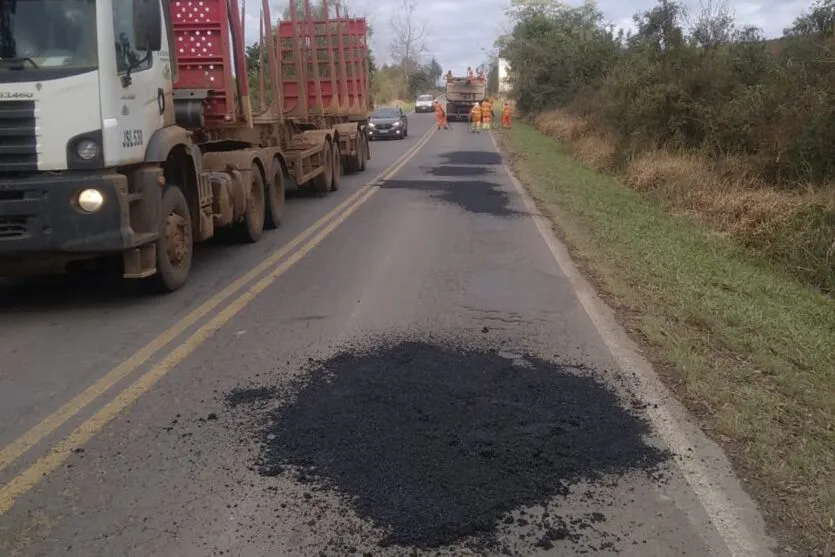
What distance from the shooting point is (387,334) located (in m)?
6.43

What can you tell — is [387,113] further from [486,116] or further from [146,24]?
[146,24]

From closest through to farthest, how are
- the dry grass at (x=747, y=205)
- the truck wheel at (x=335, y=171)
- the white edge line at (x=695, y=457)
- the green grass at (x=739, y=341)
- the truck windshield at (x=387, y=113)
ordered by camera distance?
the white edge line at (x=695, y=457) → the green grass at (x=739, y=341) → the dry grass at (x=747, y=205) → the truck wheel at (x=335, y=171) → the truck windshield at (x=387, y=113)

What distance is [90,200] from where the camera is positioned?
21.6ft

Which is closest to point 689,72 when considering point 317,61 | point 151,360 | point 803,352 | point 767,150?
point 767,150

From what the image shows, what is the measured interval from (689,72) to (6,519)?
1740 centimetres

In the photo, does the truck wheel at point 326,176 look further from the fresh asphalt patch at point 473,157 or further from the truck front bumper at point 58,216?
the truck front bumper at point 58,216

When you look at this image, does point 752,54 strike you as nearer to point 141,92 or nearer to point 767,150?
point 767,150

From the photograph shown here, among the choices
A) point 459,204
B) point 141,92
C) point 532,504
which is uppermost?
point 141,92

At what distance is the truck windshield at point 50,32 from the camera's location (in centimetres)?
654

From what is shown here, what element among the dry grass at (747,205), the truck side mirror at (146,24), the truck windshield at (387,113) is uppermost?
the truck windshield at (387,113)

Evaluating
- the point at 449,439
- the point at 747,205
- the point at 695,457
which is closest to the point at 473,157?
the point at 747,205

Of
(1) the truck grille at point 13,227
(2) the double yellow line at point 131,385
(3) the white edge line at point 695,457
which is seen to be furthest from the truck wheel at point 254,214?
(3) the white edge line at point 695,457

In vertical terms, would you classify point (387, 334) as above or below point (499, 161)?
below

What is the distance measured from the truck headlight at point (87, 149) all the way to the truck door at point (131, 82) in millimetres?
100
